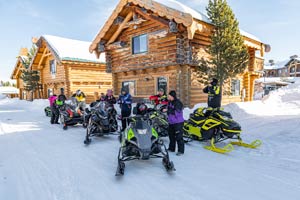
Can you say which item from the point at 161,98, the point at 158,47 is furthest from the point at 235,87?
the point at 161,98

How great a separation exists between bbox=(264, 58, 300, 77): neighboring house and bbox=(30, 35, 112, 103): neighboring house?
4980cm

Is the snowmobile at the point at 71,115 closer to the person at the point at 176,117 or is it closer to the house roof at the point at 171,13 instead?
the person at the point at 176,117

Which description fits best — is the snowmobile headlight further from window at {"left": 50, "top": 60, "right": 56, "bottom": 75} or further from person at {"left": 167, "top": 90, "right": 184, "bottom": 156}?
window at {"left": 50, "top": 60, "right": 56, "bottom": 75}

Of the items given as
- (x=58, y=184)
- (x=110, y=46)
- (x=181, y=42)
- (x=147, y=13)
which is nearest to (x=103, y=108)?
(x=58, y=184)

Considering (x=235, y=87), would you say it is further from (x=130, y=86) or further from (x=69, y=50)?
(x=69, y=50)

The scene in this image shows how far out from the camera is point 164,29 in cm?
1148

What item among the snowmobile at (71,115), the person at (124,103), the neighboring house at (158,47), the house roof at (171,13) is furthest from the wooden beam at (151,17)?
the snowmobile at (71,115)

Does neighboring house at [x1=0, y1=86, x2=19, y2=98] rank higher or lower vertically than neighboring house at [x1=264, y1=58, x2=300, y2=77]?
lower

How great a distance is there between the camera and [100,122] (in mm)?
5848

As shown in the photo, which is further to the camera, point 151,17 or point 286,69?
point 286,69

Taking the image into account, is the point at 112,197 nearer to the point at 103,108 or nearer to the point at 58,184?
Result: the point at 58,184

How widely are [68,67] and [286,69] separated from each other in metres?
55.3

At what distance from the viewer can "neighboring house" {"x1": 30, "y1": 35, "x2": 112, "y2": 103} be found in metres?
19.0

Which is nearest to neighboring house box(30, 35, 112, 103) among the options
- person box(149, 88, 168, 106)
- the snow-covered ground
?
person box(149, 88, 168, 106)
